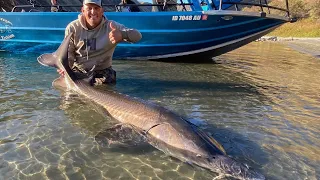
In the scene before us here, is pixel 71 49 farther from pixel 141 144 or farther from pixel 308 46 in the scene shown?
pixel 308 46

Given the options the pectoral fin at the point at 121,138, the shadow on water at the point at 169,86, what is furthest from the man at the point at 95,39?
the pectoral fin at the point at 121,138

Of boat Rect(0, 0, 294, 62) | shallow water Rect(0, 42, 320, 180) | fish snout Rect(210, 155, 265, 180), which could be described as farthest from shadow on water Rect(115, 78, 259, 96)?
fish snout Rect(210, 155, 265, 180)

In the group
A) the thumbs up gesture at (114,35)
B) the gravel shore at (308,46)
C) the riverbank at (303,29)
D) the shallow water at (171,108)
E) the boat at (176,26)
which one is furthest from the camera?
the riverbank at (303,29)

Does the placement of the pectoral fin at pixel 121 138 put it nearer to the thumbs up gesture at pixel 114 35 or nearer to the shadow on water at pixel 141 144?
the shadow on water at pixel 141 144

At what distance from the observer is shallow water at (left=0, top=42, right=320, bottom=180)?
3.21 m

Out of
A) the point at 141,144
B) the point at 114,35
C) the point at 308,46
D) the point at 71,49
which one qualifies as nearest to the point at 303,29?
the point at 308,46

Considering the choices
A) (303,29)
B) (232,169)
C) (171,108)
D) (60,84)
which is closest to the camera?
(232,169)

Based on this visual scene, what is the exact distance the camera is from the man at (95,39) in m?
5.24

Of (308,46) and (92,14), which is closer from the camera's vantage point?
(92,14)

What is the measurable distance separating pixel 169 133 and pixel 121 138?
2.01 feet

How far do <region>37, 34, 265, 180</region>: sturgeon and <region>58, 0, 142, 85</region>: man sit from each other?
46.9 inches

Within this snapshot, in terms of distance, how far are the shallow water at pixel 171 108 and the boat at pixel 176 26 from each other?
58.0 inches

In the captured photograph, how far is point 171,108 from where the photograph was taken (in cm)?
514

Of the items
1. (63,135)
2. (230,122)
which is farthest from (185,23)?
(63,135)
